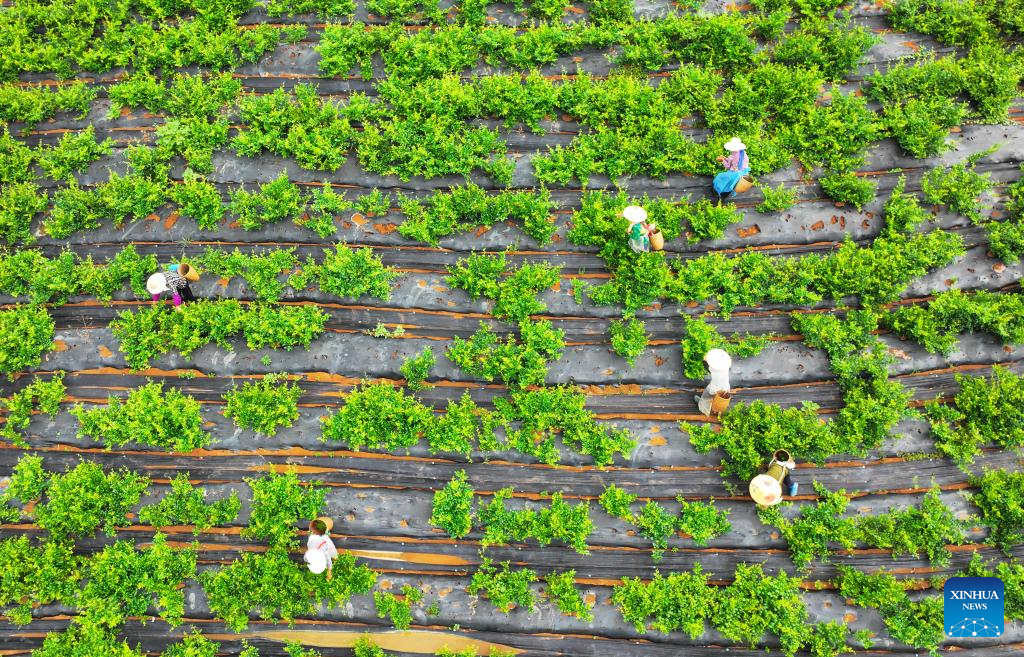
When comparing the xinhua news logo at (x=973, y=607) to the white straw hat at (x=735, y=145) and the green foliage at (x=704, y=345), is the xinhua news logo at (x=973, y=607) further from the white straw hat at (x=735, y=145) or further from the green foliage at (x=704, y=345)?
the white straw hat at (x=735, y=145)

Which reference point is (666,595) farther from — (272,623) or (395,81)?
(395,81)

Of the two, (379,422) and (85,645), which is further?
(379,422)

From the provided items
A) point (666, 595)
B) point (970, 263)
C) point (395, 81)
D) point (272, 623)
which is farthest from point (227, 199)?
point (970, 263)

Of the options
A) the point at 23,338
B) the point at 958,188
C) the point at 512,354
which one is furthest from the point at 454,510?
the point at 958,188

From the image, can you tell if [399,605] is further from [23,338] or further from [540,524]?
[23,338]

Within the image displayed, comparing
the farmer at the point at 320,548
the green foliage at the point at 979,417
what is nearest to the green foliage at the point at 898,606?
the green foliage at the point at 979,417

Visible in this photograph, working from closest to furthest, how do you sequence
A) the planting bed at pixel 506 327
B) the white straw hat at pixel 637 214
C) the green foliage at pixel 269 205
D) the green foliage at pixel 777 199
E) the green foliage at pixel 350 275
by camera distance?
the planting bed at pixel 506 327, the white straw hat at pixel 637 214, the green foliage at pixel 350 275, the green foliage at pixel 777 199, the green foliage at pixel 269 205
